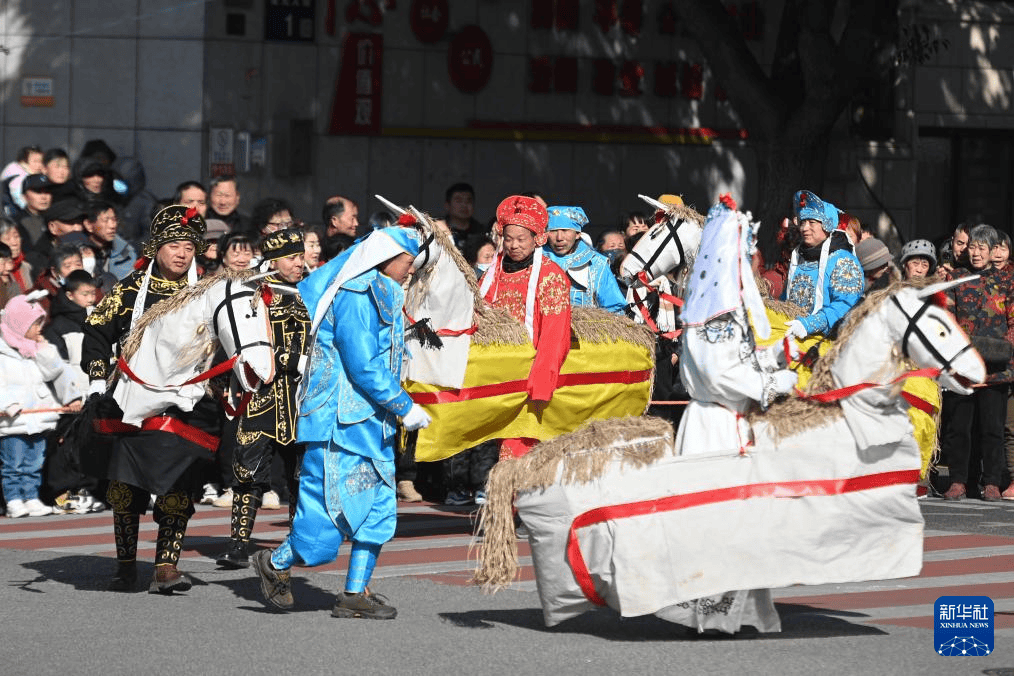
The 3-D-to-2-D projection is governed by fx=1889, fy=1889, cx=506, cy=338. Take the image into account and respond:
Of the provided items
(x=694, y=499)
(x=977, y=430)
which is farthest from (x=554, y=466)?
(x=977, y=430)

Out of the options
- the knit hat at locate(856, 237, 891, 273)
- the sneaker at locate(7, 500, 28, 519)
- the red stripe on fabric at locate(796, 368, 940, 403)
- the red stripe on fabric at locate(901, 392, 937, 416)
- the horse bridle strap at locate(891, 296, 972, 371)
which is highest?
the knit hat at locate(856, 237, 891, 273)

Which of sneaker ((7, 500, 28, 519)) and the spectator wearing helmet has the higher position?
the spectator wearing helmet

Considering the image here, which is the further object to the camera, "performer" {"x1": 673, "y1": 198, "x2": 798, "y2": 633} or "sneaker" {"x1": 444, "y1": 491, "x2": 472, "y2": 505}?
"sneaker" {"x1": 444, "y1": 491, "x2": 472, "y2": 505}

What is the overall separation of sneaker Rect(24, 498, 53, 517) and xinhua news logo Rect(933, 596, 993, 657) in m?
7.08

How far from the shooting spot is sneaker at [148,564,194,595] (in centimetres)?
966

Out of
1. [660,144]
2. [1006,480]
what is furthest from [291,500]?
[660,144]

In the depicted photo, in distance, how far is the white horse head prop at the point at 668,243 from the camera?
10328mm

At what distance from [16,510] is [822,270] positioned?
591 centimetres

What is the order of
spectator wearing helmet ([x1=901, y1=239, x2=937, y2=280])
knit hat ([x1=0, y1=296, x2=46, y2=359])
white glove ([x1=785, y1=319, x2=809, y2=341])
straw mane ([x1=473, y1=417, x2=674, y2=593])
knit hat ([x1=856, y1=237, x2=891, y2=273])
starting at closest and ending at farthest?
1. straw mane ([x1=473, y1=417, x2=674, y2=593])
2. white glove ([x1=785, y1=319, x2=809, y2=341])
3. knit hat ([x1=856, y1=237, x2=891, y2=273])
4. knit hat ([x1=0, y1=296, x2=46, y2=359])
5. spectator wearing helmet ([x1=901, y1=239, x2=937, y2=280])

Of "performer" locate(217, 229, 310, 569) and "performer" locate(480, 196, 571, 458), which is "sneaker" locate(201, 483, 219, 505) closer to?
Result: "performer" locate(217, 229, 310, 569)

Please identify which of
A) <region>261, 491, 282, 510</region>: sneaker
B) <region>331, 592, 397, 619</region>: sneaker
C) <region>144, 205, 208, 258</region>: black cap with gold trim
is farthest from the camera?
<region>261, 491, 282, 510</region>: sneaker

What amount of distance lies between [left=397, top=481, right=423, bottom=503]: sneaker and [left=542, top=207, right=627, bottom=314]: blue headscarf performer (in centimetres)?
220

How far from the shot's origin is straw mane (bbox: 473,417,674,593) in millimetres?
8352

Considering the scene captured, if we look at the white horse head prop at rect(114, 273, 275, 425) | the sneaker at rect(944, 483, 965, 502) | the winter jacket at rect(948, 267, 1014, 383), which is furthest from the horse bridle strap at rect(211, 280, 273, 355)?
the sneaker at rect(944, 483, 965, 502)
